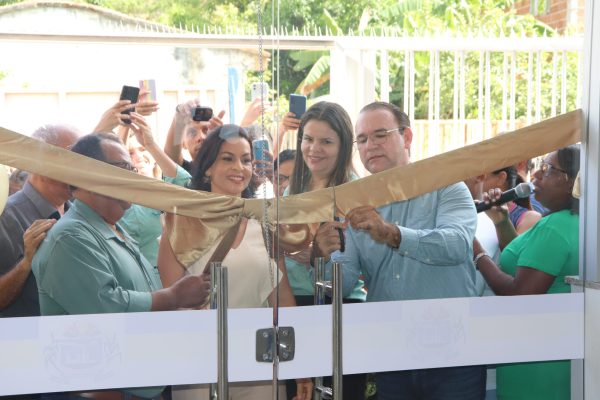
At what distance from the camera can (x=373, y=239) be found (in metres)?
2.96

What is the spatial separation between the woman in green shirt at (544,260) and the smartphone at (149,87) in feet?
4.07

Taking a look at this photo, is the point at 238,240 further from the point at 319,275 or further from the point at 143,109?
the point at 143,109

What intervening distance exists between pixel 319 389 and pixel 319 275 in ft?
1.22

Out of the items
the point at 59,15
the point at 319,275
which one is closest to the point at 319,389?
the point at 319,275

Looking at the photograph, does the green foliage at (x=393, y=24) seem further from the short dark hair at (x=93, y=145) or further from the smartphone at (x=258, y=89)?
the short dark hair at (x=93, y=145)

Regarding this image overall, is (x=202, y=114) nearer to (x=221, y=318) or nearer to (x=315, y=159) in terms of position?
(x=315, y=159)

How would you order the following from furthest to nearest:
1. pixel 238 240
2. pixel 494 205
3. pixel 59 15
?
pixel 494 205
pixel 238 240
pixel 59 15

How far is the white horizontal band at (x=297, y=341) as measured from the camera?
8.88 feet

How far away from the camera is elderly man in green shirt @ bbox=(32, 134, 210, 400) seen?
268 cm

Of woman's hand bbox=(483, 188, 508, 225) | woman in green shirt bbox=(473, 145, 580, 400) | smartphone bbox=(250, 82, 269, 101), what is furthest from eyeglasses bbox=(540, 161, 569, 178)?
smartphone bbox=(250, 82, 269, 101)

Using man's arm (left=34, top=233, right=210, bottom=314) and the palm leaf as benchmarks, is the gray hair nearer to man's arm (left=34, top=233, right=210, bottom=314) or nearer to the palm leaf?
man's arm (left=34, top=233, right=210, bottom=314)

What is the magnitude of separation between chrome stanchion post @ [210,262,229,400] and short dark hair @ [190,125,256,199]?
265mm

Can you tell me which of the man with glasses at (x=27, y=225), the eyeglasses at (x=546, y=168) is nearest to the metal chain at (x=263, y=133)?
the man with glasses at (x=27, y=225)

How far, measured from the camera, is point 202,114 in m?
2.76
